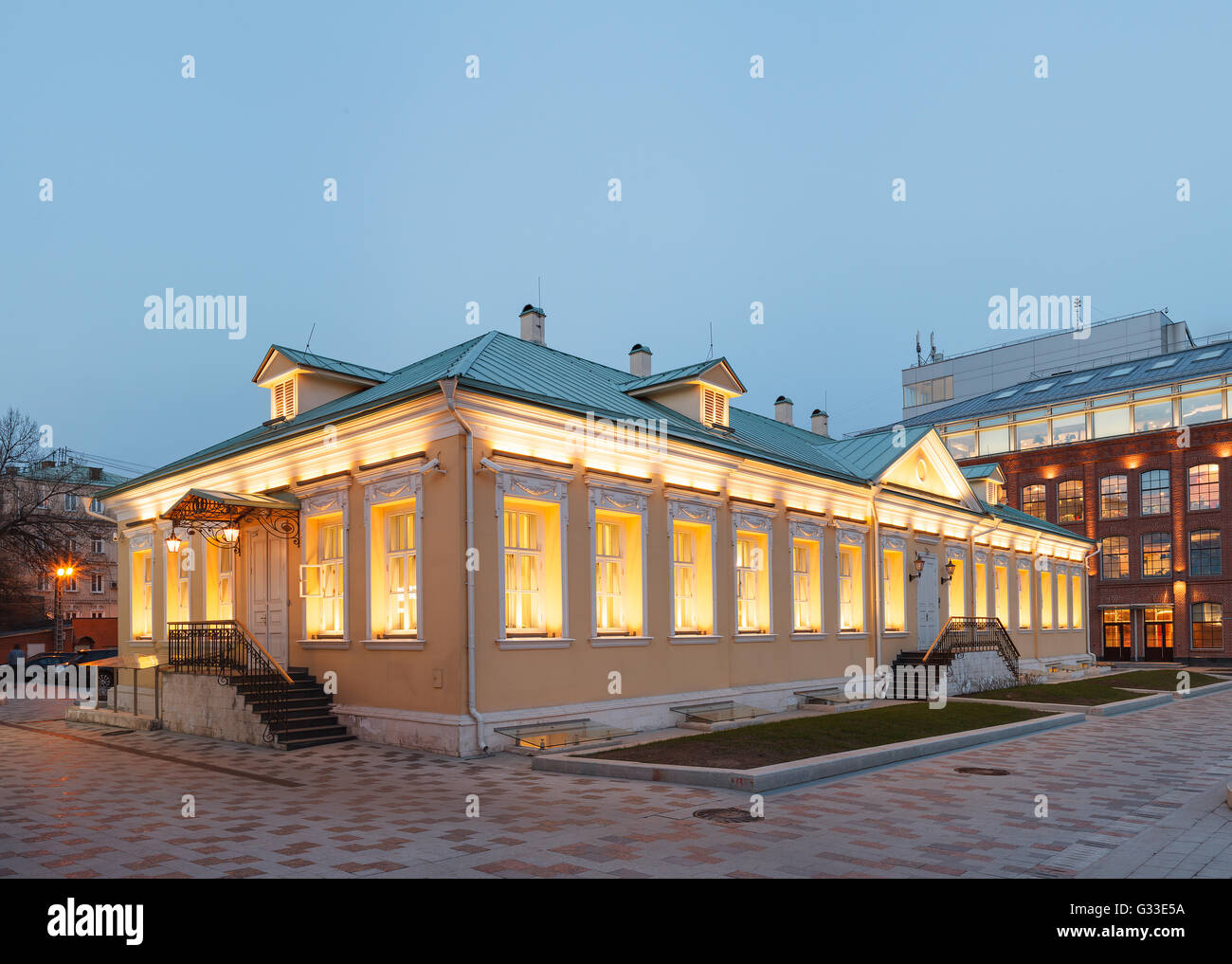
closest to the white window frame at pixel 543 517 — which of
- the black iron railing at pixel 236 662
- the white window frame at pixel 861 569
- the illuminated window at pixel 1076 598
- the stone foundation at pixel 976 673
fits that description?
the black iron railing at pixel 236 662

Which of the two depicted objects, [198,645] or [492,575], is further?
[198,645]

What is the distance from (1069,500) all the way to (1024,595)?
60.4ft

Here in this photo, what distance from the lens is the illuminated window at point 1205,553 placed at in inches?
1811

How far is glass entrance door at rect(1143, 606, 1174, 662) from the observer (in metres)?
47.7

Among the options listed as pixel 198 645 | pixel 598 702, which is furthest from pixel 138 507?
pixel 598 702

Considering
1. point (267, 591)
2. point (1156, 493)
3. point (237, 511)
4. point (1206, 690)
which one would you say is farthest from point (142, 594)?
point (1156, 493)

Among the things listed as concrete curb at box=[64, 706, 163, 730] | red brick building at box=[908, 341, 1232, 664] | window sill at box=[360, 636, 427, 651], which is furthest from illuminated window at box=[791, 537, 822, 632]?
red brick building at box=[908, 341, 1232, 664]

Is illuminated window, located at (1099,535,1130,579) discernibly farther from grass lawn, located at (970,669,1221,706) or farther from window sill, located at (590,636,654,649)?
window sill, located at (590,636,654,649)

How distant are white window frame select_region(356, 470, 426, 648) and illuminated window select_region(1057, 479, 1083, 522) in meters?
45.4

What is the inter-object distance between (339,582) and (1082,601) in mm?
35816

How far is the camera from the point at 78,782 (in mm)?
12484

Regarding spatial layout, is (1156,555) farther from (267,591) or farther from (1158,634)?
(267,591)

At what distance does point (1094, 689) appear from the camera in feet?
84.6
